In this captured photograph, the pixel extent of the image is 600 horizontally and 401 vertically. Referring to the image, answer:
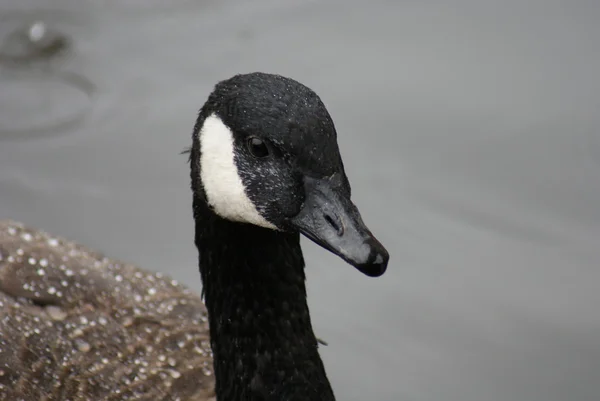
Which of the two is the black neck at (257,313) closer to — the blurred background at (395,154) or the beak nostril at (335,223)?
the beak nostril at (335,223)

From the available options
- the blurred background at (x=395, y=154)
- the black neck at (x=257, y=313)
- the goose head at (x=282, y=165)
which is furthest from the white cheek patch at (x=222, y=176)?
the blurred background at (x=395, y=154)

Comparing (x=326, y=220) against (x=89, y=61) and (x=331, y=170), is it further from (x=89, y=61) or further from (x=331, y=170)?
(x=89, y=61)

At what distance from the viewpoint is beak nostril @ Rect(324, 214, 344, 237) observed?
2910 millimetres

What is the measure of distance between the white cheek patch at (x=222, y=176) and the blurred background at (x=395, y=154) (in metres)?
1.89

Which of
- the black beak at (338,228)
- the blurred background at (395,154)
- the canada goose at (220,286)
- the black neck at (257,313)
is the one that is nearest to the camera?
the black beak at (338,228)

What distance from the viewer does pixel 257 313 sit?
340 cm

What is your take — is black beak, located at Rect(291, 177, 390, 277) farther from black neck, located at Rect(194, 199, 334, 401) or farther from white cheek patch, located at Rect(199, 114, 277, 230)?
black neck, located at Rect(194, 199, 334, 401)

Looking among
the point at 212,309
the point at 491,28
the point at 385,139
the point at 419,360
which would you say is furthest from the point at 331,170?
the point at 491,28

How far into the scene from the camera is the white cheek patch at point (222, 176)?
9.98 feet

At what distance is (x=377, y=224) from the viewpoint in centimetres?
537

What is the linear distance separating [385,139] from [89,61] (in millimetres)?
2215

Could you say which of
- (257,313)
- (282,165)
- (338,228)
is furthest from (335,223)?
(257,313)

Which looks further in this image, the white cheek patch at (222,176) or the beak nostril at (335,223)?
the white cheek patch at (222,176)

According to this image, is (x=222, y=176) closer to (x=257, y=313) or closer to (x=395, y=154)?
(x=257, y=313)
